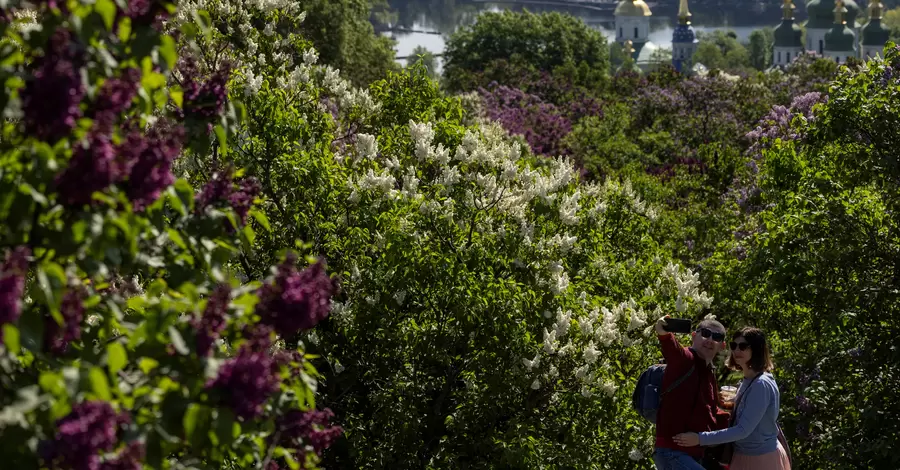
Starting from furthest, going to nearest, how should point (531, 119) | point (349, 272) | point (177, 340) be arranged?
point (531, 119) → point (349, 272) → point (177, 340)

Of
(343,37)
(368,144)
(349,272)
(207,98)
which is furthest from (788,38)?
(207,98)

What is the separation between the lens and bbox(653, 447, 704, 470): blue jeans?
7816 mm

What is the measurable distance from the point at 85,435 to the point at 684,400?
4.54 m

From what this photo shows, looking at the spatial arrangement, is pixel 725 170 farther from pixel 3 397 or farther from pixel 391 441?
pixel 3 397

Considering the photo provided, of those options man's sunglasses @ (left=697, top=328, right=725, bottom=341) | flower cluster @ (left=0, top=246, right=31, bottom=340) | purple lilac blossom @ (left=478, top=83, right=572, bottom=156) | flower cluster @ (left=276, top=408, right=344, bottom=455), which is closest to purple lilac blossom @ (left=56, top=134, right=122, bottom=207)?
flower cluster @ (left=0, top=246, right=31, bottom=340)

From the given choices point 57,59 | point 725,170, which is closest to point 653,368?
point 57,59

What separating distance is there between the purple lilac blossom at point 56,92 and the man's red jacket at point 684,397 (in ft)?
14.2

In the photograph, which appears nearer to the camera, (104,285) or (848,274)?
(104,285)

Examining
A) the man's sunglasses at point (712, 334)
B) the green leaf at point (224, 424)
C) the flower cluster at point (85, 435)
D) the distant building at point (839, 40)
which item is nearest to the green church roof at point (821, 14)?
the distant building at point (839, 40)

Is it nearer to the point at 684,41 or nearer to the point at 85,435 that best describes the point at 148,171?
the point at 85,435

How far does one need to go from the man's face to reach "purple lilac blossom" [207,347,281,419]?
3710mm

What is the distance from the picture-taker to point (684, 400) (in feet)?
25.5

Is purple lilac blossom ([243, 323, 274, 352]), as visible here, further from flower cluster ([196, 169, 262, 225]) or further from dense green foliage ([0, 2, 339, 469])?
flower cluster ([196, 169, 262, 225])

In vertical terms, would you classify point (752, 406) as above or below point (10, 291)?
below
